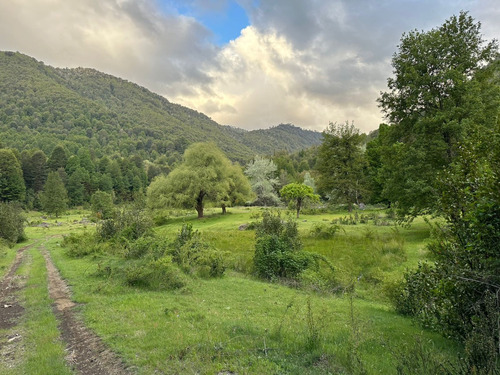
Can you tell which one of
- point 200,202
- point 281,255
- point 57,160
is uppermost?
point 57,160

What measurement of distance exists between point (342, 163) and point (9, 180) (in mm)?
75895

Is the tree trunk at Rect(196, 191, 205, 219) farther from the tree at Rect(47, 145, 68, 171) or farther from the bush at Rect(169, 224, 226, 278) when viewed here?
the tree at Rect(47, 145, 68, 171)

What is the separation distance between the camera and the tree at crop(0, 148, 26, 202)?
67875mm

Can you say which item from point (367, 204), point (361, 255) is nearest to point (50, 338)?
point (361, 255)

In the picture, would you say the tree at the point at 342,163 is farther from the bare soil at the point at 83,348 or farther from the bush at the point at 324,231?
the bare soil at the point at 83,348

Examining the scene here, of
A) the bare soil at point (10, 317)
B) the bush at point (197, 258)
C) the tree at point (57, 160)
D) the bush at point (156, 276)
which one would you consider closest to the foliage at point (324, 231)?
the bush at point (197, 258)

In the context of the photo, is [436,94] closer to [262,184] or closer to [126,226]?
[126,226]

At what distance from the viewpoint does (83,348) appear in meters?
7.09

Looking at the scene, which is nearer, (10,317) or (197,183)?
(10,317)

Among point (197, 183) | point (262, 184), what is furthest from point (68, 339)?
point (262, 184)

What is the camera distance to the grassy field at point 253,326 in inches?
232

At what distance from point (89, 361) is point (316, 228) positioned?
17863 mm

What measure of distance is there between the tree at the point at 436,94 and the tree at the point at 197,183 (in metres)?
23.2

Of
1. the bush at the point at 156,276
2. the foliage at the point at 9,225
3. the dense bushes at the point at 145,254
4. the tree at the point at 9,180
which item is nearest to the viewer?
the bush at the point at 156,276
